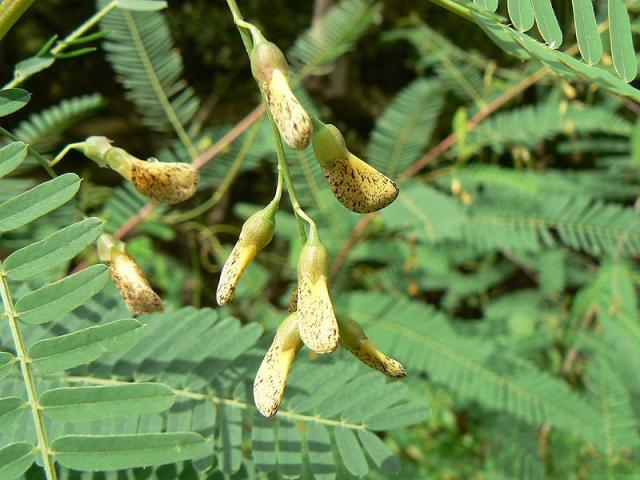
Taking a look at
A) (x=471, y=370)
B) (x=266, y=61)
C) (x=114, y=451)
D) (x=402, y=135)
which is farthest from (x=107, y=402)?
(x=402, y=135)

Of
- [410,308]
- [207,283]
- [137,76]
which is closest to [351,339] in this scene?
[410,308]

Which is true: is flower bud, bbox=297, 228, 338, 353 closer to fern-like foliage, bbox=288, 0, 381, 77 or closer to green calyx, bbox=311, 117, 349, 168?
green calyx, bbox=311, 117, 349, 168

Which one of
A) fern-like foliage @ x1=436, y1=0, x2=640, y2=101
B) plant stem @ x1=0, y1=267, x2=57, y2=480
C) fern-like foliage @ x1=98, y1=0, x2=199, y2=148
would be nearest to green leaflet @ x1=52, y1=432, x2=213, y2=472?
plant stem @ x1=0, y1=267, x2=57, y2=480

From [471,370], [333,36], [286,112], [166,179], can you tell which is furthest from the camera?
[333,36]

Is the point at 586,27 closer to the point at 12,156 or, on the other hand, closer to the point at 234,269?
the point at 234,269

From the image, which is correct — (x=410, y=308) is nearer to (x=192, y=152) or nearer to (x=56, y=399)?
(x=192, y=152)

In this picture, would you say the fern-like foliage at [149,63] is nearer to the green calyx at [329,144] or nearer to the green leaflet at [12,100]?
the green leaflet at [12,100]

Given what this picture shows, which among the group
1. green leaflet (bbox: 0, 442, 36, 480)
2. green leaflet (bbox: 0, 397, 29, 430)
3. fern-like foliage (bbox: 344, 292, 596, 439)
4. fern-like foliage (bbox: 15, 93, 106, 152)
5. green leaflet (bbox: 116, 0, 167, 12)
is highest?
green leaflet (bbox: 116, 0, 167, 12)
